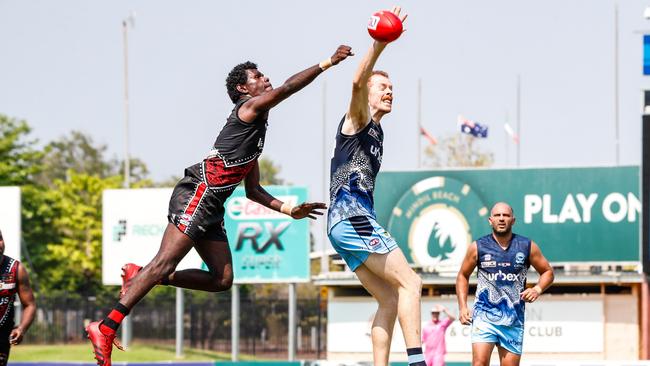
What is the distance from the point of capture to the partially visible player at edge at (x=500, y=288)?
12.5 metres

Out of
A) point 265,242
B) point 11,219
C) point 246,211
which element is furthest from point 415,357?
point 265,242

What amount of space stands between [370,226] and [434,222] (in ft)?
76.2

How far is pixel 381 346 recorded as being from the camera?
9.81 metres

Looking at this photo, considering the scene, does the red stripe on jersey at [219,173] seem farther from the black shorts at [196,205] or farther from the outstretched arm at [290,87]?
the outstretched arm at [290,87]

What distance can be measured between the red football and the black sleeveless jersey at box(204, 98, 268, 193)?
1.17m

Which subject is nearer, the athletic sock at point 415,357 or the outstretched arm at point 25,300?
the athletic sock at point 415,357

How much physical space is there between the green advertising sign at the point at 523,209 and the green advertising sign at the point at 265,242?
2930 mm

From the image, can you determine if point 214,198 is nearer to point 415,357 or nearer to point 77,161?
point 415,357

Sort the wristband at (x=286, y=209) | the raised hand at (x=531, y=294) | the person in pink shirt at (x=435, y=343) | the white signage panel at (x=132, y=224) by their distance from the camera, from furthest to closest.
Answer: the white signage panel at (x=132, y=224) < the person in pink shirt at (x=435, y=343) < the raised hand at (x=531, y=294) < the wristband at (x=286, y=209)

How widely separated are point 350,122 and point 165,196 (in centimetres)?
2638

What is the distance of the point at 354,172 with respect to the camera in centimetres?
967

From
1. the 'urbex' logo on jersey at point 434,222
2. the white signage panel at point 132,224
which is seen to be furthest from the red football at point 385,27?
the white signage panel at point 132,224

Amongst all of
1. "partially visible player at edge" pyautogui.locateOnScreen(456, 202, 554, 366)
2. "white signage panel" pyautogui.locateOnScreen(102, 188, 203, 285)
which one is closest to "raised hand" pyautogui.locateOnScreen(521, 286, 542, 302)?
"partially visible player at edge" pyautogui.locateOnScreen(456, 202, 554, 366)

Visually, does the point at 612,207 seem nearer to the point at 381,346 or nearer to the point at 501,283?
the point at 501,283
